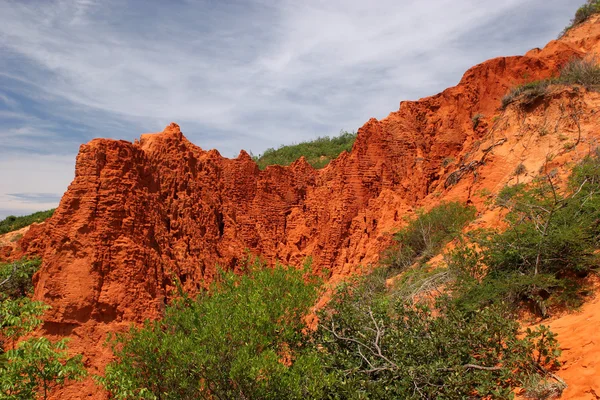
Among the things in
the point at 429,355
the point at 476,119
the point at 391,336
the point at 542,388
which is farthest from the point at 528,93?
the point at 542,388

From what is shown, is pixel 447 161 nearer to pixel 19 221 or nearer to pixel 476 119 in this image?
pixel 476 119

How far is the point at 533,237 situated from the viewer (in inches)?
365

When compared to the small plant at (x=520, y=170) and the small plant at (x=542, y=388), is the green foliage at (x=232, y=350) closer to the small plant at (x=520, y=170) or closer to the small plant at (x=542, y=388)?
the small plant at (x=542, y=388)

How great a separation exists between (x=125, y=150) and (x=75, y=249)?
3.06 meters

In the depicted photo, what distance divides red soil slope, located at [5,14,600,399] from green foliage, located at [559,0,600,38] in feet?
5.99

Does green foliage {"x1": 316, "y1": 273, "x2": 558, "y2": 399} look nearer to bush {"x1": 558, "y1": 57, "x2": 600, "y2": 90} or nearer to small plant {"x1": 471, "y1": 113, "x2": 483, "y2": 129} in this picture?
bush {"x1": 558, "y1": 57, "x2": 600, "y2": 90}

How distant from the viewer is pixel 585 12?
24.5m

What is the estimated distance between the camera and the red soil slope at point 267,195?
1128cm

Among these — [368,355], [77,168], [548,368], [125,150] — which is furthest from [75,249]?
[548,368]

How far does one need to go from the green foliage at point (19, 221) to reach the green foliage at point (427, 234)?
2703 cm

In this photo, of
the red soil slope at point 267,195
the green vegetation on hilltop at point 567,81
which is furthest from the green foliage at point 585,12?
the green vegetation on hilltop at point 567,81

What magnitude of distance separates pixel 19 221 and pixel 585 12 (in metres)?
43.0

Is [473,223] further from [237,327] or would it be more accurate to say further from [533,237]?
[237,327]

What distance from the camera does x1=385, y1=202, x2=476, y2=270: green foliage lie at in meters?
15.2
